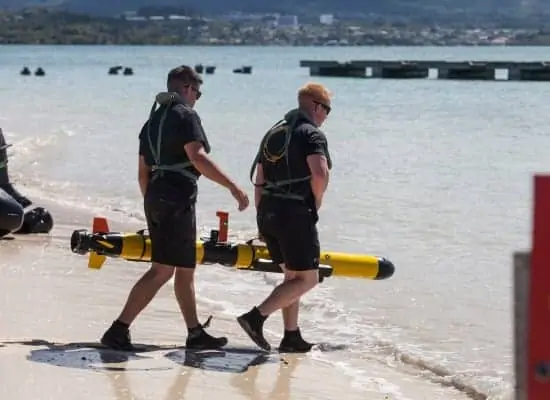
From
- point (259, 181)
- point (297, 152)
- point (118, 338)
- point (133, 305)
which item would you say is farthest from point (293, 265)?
point (118, 338)

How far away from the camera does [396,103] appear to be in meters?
53.8

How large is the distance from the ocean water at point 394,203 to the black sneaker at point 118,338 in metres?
1.24

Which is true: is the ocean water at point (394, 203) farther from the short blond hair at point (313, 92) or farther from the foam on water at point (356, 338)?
the short blond hair at point (313, 92)

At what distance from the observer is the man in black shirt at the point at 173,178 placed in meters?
7.03

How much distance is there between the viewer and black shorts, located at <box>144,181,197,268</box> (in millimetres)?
7133

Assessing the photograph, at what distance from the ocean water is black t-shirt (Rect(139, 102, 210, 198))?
4.91ft

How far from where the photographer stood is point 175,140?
279 inches

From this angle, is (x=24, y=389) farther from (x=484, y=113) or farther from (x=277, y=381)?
(x=484, y=113)

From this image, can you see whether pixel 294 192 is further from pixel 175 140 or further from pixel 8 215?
pixel 8 215

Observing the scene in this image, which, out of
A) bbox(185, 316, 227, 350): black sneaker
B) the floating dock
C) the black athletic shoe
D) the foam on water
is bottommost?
the floating dock

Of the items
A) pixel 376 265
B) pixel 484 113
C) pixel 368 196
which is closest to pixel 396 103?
pixel 484 113

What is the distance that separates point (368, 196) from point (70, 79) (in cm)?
7298

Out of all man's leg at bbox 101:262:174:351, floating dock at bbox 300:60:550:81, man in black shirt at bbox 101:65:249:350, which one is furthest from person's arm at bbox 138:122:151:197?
floating dock at bbox 300:60:550:81

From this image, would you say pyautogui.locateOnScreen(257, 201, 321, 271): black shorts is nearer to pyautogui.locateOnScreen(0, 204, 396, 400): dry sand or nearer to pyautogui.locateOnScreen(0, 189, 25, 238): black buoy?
pyautogui.locateOnScreen(0, 204, 396, 400): dry sand
